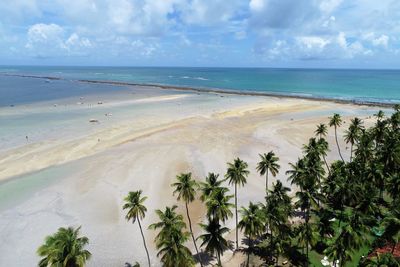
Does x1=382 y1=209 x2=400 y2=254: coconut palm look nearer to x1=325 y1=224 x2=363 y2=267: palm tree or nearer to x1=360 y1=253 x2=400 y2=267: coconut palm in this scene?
x1=325 y1=224 x2=363 y2=267: palm tree

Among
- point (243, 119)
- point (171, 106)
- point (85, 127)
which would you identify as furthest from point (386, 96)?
point (85, 127)

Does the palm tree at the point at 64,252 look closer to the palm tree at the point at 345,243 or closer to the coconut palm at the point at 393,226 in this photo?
the palm tree at the point at 345,243

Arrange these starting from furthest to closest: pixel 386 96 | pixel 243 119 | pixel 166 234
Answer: pixel 386 96, pixel 243 119, pixel 166 234

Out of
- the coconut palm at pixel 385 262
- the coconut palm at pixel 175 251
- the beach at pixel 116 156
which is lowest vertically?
the beach at pixel 116 156

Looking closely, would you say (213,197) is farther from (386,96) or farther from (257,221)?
(386,96)

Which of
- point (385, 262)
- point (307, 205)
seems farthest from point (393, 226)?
point (385, 262)

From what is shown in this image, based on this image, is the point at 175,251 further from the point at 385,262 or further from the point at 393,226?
the point at 393,226

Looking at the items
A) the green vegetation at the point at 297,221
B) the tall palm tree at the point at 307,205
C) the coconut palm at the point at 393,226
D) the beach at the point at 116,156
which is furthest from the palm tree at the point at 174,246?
the coconut palm at the point at 393,226
